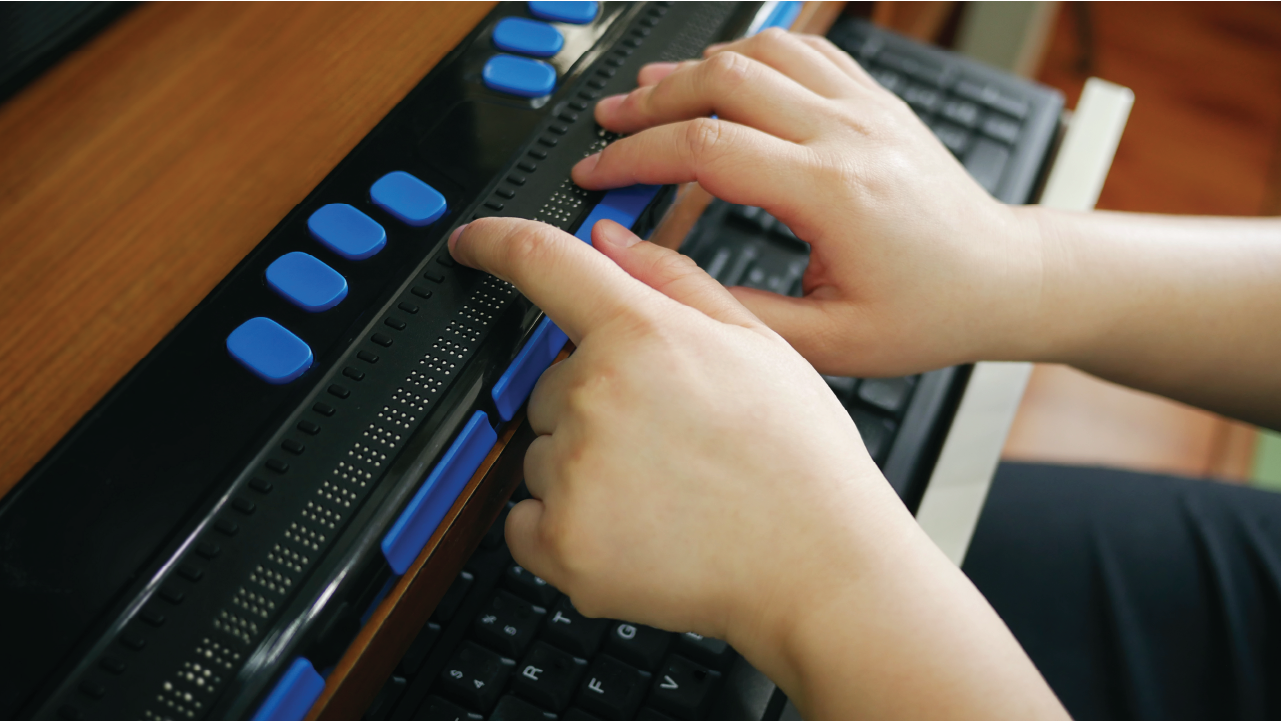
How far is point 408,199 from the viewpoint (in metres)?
0.42

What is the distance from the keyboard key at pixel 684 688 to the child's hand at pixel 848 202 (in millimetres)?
178

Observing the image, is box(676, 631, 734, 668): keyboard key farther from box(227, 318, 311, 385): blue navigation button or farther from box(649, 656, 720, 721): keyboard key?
box(227, 318, 311, 385): blue navigation button

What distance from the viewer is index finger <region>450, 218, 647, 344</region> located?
1.18ft

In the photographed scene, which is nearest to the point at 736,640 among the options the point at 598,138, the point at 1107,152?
the point at 598,138

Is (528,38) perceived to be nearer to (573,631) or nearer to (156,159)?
(156,159)

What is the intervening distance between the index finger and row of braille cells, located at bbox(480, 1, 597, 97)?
140mm

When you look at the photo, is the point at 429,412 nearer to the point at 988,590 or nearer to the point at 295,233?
the point at 295,233

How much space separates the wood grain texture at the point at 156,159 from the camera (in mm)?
392

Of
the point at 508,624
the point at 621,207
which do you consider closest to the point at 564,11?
the point at 621,207

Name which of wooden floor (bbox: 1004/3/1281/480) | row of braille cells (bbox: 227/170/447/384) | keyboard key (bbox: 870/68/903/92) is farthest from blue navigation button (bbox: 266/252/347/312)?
wooden floor (bbox: 1004/3/1281/480)

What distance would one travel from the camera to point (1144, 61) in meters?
1.54

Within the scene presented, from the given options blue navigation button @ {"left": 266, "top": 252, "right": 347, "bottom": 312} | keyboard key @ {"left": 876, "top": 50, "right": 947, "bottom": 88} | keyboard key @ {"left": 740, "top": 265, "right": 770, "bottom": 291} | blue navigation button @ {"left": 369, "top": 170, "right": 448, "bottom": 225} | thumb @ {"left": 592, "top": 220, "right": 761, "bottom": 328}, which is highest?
keyboard key @ {"left": 876, "top": 50, "right": 947, "bottom": 88}

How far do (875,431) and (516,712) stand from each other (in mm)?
270

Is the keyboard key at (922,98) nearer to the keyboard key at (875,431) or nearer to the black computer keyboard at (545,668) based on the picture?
the keyboard key at (875,431)
